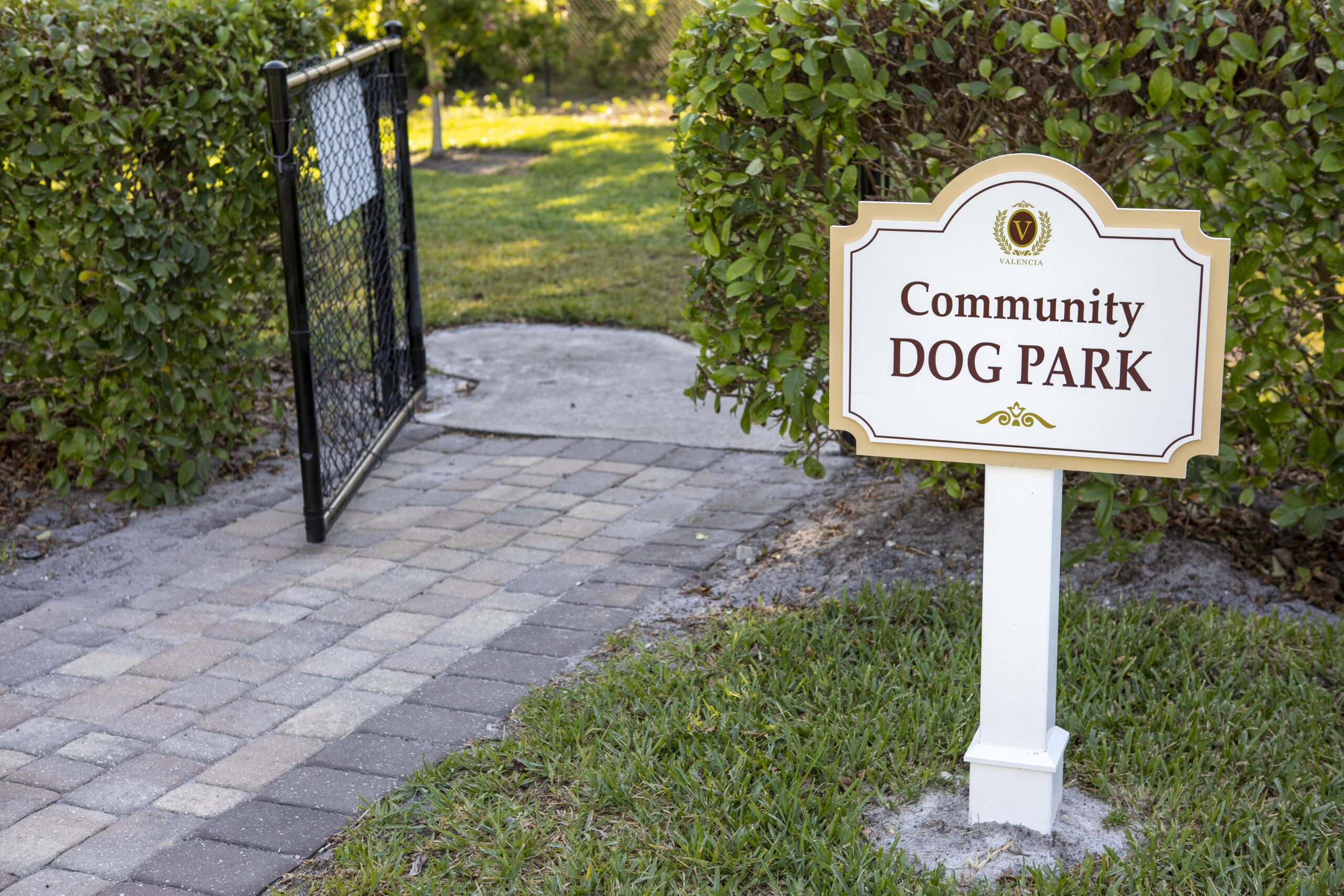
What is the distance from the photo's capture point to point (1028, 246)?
2379mm

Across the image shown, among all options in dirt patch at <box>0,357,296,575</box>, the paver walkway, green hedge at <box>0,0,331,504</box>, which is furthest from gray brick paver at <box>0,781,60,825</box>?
green hedge at <box>0,0,331,504</box>

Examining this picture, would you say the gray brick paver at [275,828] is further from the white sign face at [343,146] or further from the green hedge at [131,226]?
the white sign face at [343,146]

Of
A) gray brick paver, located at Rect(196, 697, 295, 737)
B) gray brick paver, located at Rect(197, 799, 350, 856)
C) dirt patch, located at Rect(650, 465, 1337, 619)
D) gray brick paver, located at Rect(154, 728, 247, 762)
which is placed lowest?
gray brick paver, located at Rect(197, 799, 350, 856)

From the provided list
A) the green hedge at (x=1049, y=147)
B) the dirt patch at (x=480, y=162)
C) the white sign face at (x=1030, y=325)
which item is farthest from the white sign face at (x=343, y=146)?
the dirt patch at (x=480, y=162)

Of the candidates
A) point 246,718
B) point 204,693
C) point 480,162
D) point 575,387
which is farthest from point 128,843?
point 480,162

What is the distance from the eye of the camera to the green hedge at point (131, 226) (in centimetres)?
425

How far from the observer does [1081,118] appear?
3.67 metres

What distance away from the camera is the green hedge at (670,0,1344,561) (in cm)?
334

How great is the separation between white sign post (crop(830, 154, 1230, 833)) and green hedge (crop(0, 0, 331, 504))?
2898 millimetres

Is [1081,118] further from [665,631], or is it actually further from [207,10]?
[207,10]

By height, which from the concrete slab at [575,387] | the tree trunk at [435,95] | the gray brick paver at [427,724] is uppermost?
the tree trunk at [435,95]

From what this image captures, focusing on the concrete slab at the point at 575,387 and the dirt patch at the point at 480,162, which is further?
the dirt patch at the point at 480,162

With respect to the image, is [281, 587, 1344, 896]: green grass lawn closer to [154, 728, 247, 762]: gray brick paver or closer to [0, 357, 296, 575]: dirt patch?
[154, 728, 247, 762]: gray brick paver

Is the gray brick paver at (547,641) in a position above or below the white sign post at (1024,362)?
below
